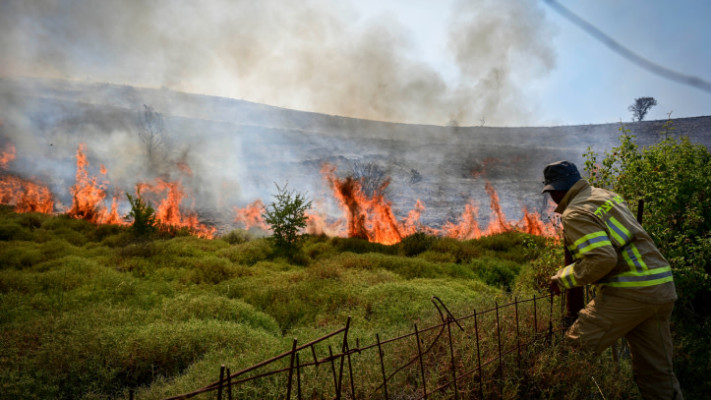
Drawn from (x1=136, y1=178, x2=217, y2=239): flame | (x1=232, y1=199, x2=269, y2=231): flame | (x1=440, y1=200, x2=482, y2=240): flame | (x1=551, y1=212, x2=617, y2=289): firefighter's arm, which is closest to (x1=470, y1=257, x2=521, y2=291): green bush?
(x1=551, y1=212, x2=617, y2=289): firefighter's arm

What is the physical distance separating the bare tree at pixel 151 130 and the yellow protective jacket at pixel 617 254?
2000cm

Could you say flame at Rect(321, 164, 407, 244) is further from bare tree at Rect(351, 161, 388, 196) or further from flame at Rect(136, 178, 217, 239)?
flame at Rect(136, 178, 217, 239)

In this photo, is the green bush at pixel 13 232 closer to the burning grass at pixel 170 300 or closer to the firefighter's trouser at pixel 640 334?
the burning grass at pixel 170 300

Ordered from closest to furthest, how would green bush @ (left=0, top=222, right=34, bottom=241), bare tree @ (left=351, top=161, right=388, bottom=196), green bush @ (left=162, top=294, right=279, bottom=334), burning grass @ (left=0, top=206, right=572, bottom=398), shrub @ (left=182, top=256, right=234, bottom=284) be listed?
burning grass @ (left=0, top=206, right=572, bottom=398) → green bush @ (left=162, top=294, right=279, bottom=334) → shrub @ (left=182, top=256, right=234, bottom=284) → green bush @ (left=0, top=222, right=34, bottom=241) → bare tree @ (left=351, top=161, right=388, bottom=196)

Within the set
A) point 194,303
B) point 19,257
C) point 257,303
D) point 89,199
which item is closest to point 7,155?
point 89,199

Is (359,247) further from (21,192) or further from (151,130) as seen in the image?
(151,130)

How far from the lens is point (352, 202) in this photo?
15781mm

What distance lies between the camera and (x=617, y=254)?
2.85 metres

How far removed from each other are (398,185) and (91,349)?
16.6 metres

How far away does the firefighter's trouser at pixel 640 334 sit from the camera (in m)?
2.85

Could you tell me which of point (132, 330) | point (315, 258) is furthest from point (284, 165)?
point (132, 330)

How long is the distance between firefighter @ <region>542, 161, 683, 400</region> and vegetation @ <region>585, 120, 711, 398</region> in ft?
4.46

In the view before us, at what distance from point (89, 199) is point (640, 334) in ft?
59.9

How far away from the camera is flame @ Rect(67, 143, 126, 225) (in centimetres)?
1374
